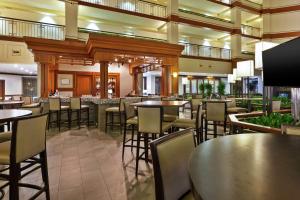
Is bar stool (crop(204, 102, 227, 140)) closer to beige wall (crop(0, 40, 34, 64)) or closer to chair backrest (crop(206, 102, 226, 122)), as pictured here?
chair backrest (crop(206, 102, 226, 122))

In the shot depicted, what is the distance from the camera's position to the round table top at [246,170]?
2.07 feet

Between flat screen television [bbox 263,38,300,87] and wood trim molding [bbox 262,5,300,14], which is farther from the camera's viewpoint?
wood trim molding [bbox 262,5,300,14]

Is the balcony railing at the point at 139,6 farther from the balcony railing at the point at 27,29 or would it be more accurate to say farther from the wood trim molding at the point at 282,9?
the wood trim molding at the point at 282,9

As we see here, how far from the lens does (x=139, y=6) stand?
1162 centimetres

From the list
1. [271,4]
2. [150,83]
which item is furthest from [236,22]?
[150,83]

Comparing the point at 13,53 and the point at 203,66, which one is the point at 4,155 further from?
the point at 203,66

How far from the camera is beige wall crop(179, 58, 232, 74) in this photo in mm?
11836

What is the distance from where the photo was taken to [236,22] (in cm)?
1325

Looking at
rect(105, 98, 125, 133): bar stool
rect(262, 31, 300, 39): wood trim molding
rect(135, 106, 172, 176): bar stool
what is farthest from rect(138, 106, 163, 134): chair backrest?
rect(262, 31, 300, 39): wood trim molding

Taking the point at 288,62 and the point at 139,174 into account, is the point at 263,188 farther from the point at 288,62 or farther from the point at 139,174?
the point at 139,174

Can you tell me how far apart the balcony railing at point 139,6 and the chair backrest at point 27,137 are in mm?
9712

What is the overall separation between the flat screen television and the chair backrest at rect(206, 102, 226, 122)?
6.57 ft

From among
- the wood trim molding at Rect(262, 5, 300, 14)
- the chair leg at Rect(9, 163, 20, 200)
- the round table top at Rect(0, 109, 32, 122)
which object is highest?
the wood trim molding at Rect(262, 5, 300, 14)

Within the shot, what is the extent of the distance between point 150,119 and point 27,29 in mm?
9024
